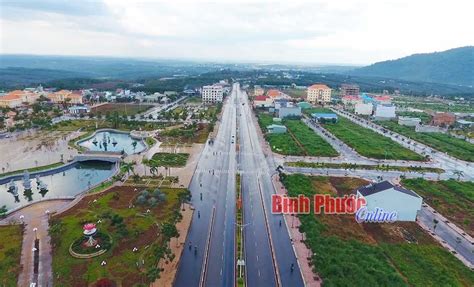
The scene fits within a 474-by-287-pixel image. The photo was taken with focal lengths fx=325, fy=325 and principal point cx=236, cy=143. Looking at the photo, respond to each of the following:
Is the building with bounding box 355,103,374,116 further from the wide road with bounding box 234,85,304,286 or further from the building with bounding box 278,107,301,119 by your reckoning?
the wide road with bounding box 234,85,304,286

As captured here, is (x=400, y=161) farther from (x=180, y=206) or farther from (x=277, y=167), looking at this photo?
(x=180, y=206)

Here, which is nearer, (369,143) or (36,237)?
(36,237)

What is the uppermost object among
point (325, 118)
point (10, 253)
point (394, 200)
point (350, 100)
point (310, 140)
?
point (350, 100)

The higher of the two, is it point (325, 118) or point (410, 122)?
point (325, 118)

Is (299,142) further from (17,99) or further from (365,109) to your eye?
(17,99)

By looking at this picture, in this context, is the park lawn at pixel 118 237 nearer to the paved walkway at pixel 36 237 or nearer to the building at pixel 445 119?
the paved walkway at pixel 36 237

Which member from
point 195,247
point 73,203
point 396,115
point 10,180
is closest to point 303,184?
point 195,247

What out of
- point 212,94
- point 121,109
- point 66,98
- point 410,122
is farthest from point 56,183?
point 410,122
